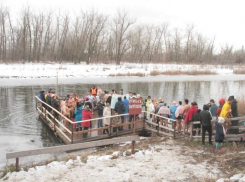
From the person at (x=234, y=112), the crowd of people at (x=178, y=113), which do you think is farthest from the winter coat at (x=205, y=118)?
the person at (x=234, y=112)

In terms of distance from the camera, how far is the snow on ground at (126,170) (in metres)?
7.27

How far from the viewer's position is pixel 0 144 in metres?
12.4

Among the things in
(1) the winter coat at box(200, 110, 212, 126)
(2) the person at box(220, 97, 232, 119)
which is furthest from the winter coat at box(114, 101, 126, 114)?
(2) the person at box(220, 97, 232, 119)

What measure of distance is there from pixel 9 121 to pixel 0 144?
4.62 metres

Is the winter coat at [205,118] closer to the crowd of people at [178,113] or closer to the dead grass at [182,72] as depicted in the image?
the crowd of people at [178,113]

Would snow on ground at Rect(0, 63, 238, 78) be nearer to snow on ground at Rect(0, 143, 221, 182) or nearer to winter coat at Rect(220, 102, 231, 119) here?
snow on ground at Rect(0, 143, 221, 182)

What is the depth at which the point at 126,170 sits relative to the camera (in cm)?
778

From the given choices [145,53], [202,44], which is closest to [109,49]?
[145,53]

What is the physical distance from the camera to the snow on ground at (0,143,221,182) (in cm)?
727

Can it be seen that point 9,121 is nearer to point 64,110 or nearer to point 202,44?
point 64,110

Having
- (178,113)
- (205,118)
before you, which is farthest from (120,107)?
(205,118)

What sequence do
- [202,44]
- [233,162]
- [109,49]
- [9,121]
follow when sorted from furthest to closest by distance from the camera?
[202,44] → [109,49] → [9,121] → [233,162]

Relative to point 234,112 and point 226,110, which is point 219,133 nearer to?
point 226,110

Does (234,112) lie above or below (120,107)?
above
